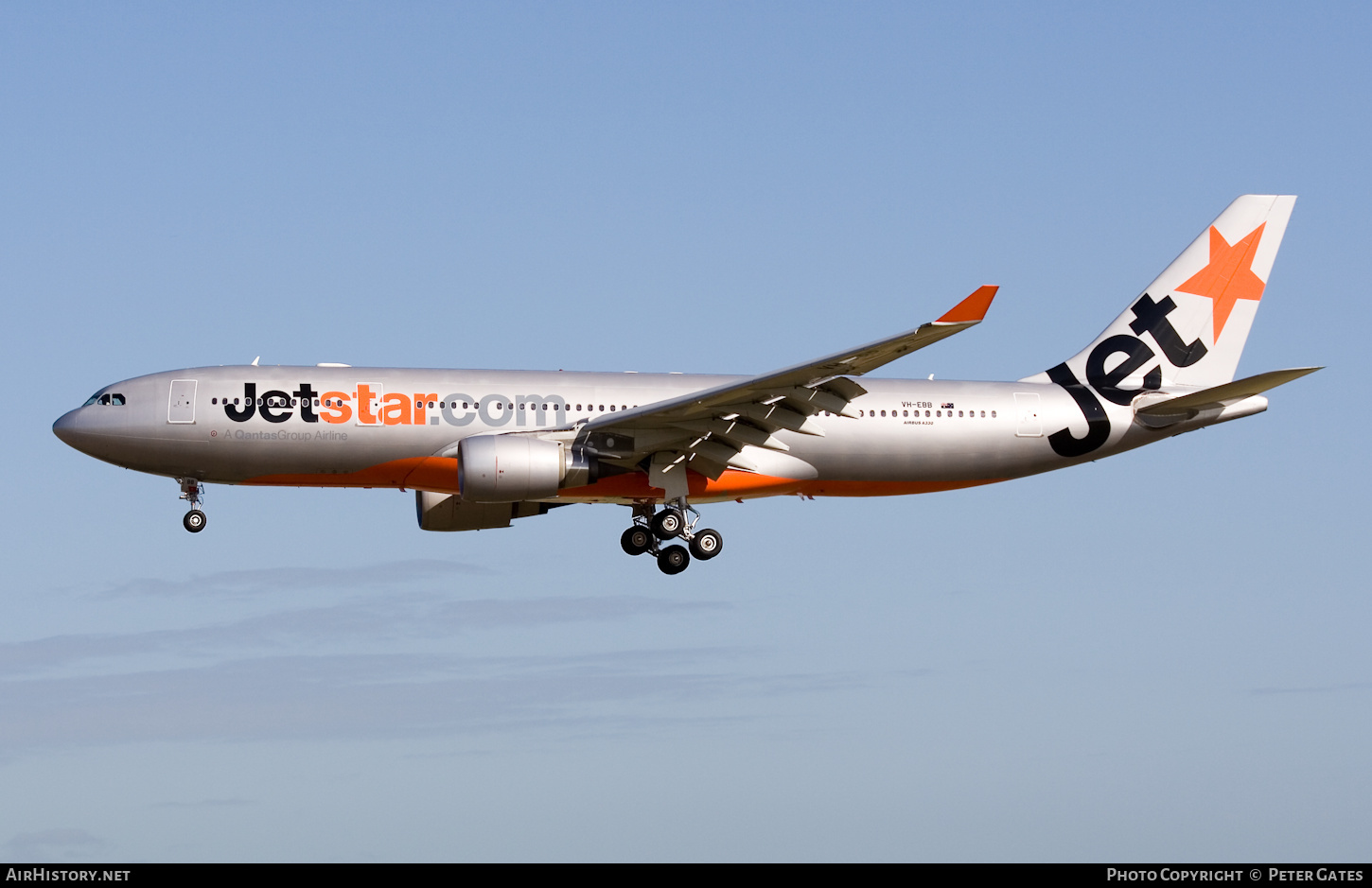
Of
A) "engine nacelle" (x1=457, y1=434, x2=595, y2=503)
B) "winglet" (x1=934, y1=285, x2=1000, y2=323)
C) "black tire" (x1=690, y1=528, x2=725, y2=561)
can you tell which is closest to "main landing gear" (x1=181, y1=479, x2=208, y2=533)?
"engine nacelle" (x1=457, y1=434, x2=595, y2=503)

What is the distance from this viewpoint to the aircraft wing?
3469cm

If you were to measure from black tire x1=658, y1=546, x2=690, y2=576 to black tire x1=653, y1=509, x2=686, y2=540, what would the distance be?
0.53m

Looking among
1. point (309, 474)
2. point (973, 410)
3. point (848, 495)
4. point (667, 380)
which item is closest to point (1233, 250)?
point (973, 410)

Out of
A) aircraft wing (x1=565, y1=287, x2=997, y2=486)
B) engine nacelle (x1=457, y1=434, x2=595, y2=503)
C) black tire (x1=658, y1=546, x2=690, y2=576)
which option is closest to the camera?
aircraft wing (x1=565, y1=287, x2=997, y2=486)

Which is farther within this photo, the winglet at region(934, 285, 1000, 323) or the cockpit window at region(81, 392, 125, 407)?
the cockpit window at region(81, 392, 125, 407)

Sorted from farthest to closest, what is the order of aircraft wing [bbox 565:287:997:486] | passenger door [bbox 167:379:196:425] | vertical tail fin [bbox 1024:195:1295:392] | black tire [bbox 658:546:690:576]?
vertical tail fin [bbox 1024:195:1295:392] → black tire [bbox 658:546:690:576] → passenger door [bbox 167:379:196:425] → aircraft wing [bbox 565:287:997:486]

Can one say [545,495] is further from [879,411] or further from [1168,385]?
[1168,385]

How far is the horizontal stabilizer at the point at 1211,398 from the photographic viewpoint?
36969 millimetres

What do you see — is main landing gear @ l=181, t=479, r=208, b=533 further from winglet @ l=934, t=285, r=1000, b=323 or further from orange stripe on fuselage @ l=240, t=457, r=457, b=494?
winglet @ l=934, t=285, r=1000, b=323

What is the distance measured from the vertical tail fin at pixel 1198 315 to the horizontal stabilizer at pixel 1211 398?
98 cm

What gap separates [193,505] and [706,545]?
448 inches

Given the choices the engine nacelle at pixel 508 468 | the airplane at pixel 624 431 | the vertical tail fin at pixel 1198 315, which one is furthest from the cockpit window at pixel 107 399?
the vertical tail fin at pixel 1198 315

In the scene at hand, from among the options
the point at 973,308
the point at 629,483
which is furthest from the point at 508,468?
the point at 973,308
